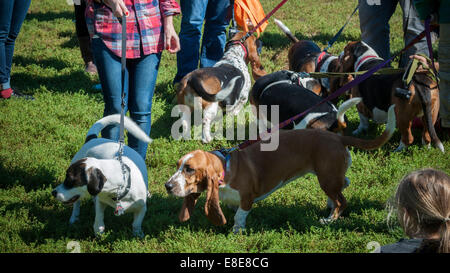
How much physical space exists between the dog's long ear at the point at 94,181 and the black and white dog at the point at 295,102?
2.11 metres

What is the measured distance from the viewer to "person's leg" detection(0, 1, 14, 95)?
18.6ft

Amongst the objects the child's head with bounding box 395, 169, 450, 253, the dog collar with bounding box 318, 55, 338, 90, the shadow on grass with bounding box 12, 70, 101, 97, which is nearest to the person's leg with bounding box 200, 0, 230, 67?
the dog collar with bounding box 318, 55, 338, 90

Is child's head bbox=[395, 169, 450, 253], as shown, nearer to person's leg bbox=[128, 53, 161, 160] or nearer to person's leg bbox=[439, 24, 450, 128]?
person's leg bbox=[439, 24, 450, 128]

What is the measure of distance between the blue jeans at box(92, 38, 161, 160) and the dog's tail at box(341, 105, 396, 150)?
1.65m

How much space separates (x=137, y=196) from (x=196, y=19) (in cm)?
337

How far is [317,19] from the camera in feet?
31.0

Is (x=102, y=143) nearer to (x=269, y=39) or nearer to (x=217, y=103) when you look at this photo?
(x=217, y=103)

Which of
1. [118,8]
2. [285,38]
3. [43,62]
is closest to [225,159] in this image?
[118,8]

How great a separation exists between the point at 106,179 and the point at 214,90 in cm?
244


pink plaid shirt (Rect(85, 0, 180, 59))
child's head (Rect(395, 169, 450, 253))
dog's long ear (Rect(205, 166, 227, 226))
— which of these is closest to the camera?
child's head (Rect(395, 169, 450, 253))

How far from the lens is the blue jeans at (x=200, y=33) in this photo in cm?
605

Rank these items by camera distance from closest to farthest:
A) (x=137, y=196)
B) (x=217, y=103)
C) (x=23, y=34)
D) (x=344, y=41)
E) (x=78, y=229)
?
(x=137, y=196) < (x=78, y=229) < (x=217, y=103) < (x=344, y=41) < (x=23, y=34)

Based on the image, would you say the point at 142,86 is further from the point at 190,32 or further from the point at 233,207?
the point at 190,32
